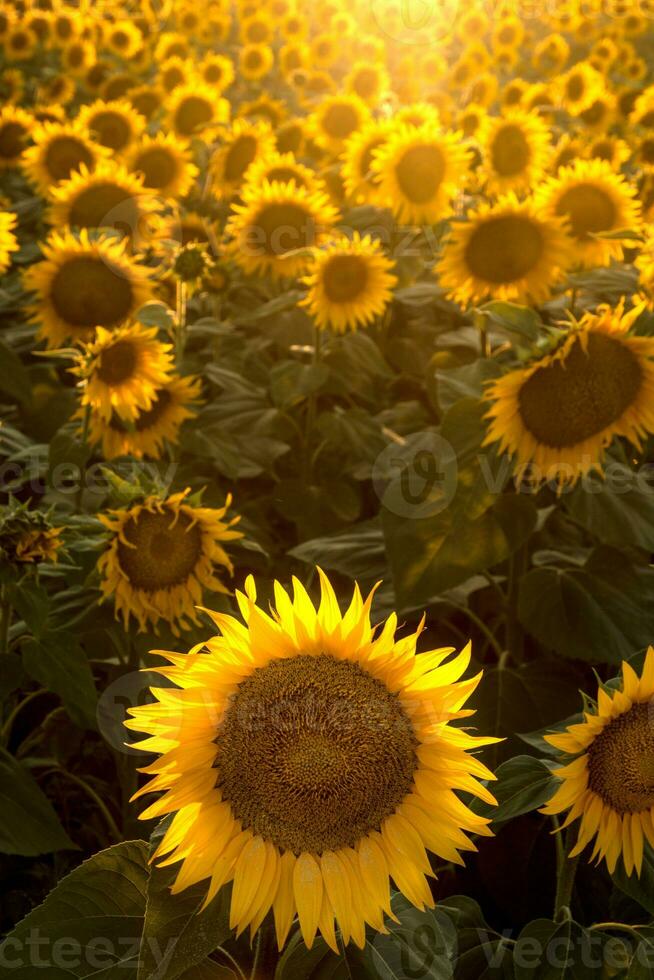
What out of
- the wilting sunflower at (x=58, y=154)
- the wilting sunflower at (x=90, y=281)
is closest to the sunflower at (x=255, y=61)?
the wilting sunflower at (x=58, y=154)

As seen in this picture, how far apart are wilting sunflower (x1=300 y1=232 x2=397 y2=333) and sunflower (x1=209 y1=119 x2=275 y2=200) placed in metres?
1.46

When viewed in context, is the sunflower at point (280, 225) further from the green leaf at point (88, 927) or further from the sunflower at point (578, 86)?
the sunflower at point (578, 86)

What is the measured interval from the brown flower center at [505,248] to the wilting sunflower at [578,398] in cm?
72

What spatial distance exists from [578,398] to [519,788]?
2.95ft

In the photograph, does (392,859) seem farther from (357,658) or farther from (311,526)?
(311,526)

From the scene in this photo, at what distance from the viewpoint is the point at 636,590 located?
220cm

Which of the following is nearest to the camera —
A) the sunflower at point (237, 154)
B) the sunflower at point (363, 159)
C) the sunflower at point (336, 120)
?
the sunflower at point (363, 159)

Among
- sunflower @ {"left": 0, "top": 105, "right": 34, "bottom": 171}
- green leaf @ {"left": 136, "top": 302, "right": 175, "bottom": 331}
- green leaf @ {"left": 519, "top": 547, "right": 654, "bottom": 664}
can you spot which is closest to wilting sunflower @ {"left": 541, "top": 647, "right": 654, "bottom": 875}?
green leaf @ {"left": 519, "top": 547, "right": 654, "bottom": 664}

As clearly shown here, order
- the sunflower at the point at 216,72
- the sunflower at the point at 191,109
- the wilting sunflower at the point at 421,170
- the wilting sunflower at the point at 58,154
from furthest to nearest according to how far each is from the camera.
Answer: the sunflower at the point at 216,72 < the sunflower at the point at 191,109 < the wilting sunflower at the point at 58,154 < the wilting sunflower at the point at 421,170

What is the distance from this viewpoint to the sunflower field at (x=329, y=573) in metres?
1.08

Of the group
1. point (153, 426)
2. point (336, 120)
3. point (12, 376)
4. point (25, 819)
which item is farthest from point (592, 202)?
point (25, 819)

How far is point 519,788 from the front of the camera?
131 centimetres

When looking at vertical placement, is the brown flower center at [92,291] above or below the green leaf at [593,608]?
above

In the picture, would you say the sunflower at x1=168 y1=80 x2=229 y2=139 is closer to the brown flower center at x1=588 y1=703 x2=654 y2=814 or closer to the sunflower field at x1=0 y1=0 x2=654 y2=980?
the sunflower field at x1=0 y1=0 x2=654 y2=980
